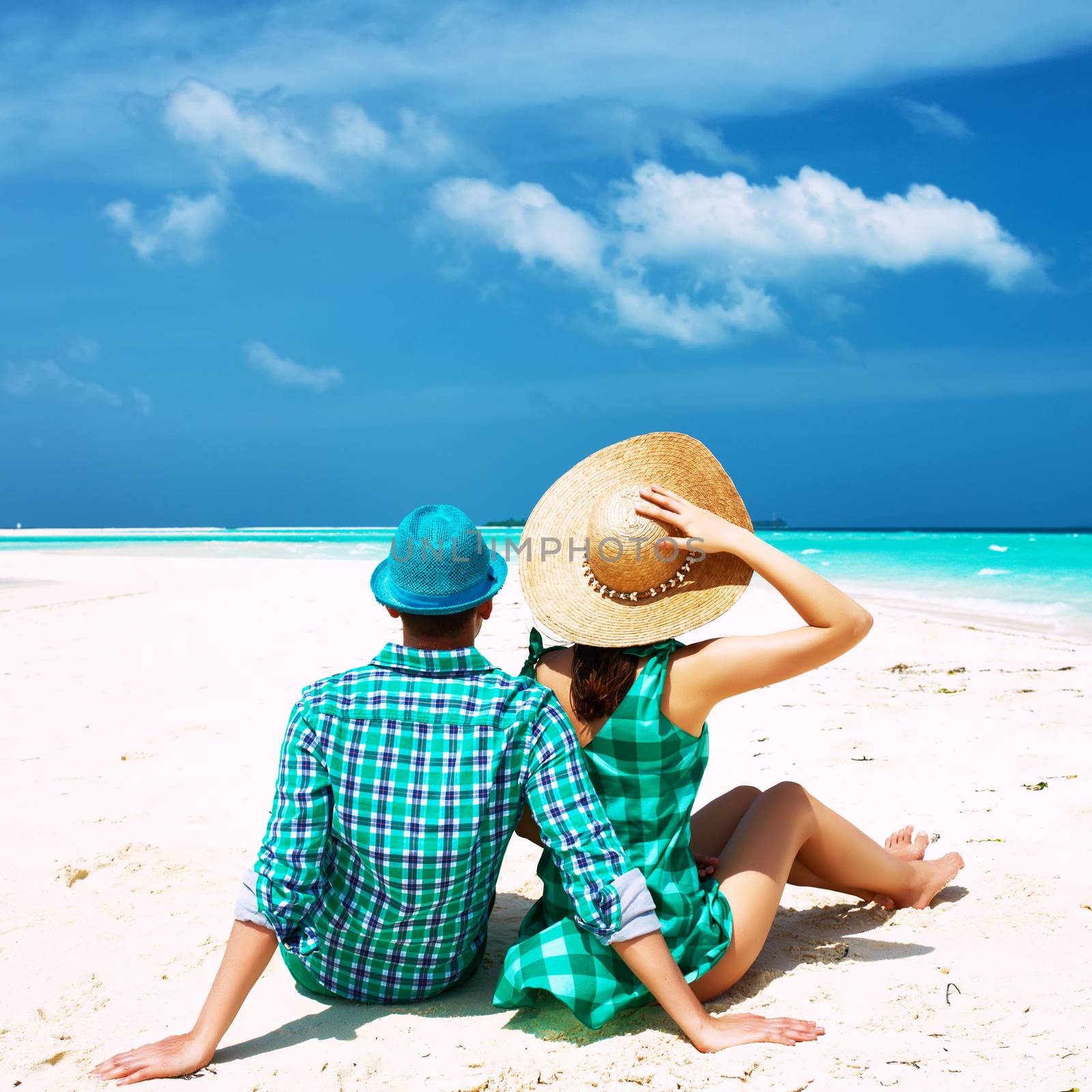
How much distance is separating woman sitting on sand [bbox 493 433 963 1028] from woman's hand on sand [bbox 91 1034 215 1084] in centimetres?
70

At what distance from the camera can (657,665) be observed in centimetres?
236

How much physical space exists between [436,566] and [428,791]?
52 centimetres

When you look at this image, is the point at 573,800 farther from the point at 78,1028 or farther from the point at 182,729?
the point at 182,729

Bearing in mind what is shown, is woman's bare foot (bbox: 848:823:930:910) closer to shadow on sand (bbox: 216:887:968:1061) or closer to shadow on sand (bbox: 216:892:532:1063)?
shadow on sand (bbox: 216:887:968:1061)

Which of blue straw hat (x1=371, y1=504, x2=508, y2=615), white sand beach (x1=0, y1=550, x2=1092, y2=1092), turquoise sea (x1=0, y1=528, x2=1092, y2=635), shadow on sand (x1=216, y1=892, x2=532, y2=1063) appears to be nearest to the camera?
blue straw hat (x1=371, y1=504, x2=508, y2=615)

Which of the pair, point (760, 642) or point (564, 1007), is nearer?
point (760, 642)

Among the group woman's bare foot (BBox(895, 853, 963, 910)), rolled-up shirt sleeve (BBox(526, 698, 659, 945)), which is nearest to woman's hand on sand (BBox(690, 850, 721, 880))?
rolled-up shirt sleeve (BBox(526, 698, 659, 945))

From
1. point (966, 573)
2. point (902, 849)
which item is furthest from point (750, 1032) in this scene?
point (966, 573)

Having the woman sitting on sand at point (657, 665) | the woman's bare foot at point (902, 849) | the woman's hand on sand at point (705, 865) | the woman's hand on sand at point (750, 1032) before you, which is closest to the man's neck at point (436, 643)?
the woman sitting on sand at point (657, 665)

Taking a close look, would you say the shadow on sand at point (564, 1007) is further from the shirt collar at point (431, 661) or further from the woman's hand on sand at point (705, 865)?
the shirt collar at point (431, 661)

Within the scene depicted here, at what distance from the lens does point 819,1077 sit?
216 centimetres

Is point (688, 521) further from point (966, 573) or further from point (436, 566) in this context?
point (966, 573)

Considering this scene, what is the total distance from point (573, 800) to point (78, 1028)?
1.47m

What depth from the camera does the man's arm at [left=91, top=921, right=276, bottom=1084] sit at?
2.24m
